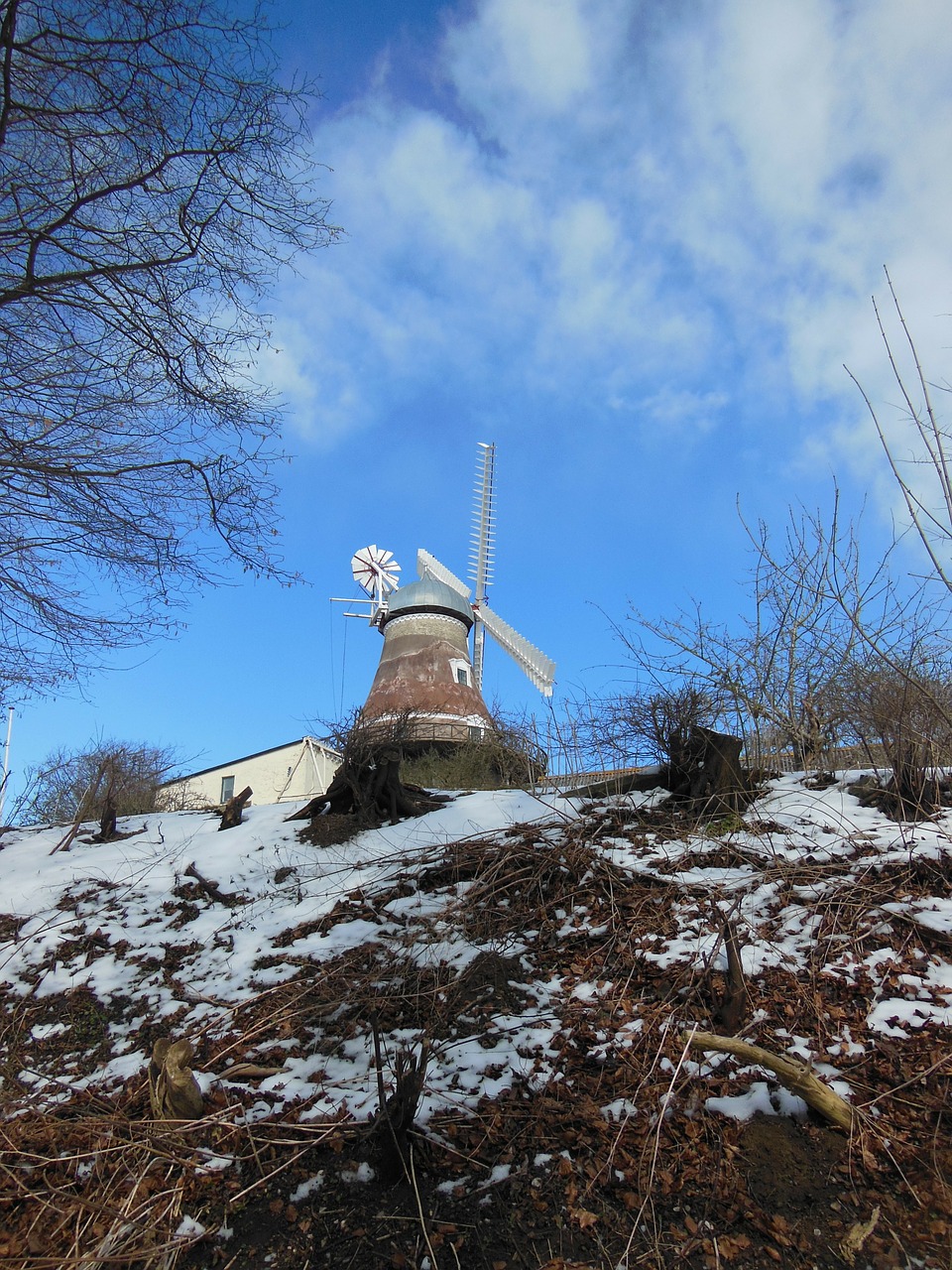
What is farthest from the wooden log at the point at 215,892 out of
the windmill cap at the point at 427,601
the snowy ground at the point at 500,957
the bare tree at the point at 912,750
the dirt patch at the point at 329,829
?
the windmill cap at the point at 427,601

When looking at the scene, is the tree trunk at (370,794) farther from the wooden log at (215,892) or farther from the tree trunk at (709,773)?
the tree trunk at (709,773)

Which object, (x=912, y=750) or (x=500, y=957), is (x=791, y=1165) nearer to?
(x=500, y=957)

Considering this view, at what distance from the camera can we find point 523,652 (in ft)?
85.7

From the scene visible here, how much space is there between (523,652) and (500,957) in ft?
71.9

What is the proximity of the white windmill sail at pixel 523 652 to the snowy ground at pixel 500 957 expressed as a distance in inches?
744

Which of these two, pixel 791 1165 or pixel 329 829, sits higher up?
pixel 329 829

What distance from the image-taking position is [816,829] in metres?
5.25

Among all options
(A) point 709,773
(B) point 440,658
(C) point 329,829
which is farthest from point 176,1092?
(B) point 440,658

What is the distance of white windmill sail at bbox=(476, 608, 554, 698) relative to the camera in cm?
2541

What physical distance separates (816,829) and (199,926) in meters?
4.49

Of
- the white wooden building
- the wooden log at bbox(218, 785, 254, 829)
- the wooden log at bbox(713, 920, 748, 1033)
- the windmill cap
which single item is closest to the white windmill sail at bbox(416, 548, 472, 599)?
the windmill cap

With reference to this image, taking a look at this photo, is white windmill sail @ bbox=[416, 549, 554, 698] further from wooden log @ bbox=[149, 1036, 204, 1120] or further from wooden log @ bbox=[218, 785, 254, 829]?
wooden log @ bbox=[149, 1036, 204, 1120]

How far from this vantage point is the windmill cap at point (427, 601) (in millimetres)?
21547

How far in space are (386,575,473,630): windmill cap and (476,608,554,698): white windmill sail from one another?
3994 mm
